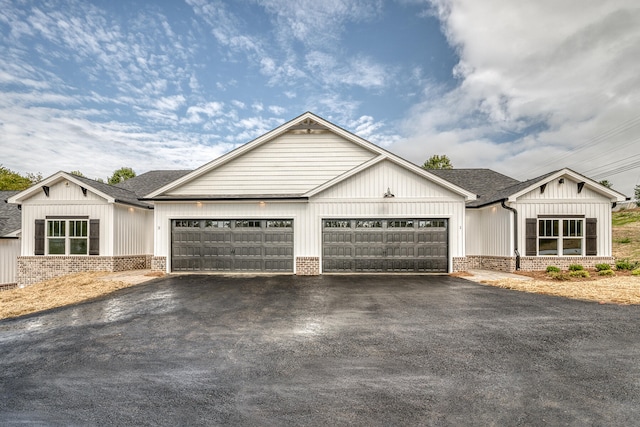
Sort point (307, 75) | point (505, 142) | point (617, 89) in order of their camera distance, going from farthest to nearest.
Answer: point (505, 142), point (617, 89), point (307, 75)

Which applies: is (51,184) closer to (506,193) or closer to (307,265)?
(307,265)

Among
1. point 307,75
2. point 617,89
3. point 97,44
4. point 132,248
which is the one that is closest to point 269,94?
point 307,75

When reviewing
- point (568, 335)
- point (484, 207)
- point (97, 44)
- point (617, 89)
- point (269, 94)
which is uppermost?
point (617, 89)

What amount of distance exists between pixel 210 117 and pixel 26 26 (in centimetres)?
1612

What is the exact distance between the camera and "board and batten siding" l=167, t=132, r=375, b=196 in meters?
14.2

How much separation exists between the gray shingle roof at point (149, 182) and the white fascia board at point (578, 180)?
62.8ft

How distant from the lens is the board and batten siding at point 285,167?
46.5ft

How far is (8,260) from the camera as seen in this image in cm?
1545

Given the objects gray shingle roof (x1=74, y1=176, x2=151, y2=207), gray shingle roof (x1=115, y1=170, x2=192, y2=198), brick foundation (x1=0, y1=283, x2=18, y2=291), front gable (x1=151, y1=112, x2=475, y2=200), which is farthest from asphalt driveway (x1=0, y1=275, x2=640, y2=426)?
brick foundation (x1=0, y1=283, x2=18, y2=291)

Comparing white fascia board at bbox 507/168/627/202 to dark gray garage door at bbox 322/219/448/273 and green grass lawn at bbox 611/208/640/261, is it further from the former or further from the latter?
green grass lawn at bbox 611/208/640/261

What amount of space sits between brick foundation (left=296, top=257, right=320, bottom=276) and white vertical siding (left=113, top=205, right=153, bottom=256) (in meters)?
8.92

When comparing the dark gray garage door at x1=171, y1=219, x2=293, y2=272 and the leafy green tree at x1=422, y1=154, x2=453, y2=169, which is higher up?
the leafy green tree at x1=422, y1=154, x2=453, y2=169

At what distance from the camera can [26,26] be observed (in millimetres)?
16266

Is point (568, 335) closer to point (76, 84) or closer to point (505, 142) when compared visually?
point (76, 84)
